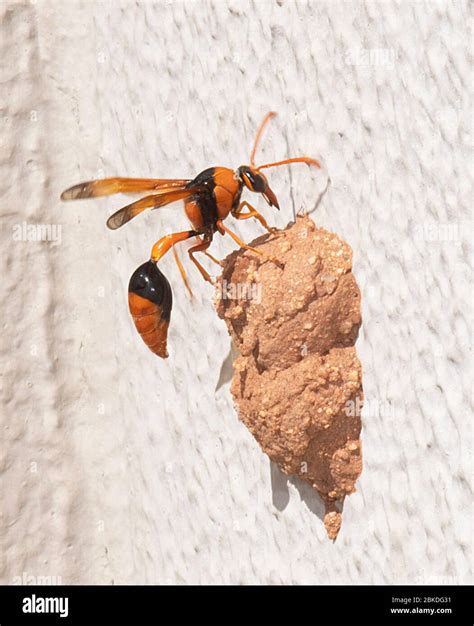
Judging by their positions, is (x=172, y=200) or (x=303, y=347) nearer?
Answer: (x=303, y=347)

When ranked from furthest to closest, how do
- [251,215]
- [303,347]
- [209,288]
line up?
[209,288], [251,215], [303,347]

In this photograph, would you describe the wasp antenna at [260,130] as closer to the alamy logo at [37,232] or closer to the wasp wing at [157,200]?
the wasp wing at [157,200]

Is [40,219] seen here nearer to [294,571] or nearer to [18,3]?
[18,3]

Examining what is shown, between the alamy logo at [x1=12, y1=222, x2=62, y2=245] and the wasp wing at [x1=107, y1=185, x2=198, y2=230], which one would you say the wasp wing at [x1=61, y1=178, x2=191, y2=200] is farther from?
the alamy logo at [x1=12, y1=222, x2=62, y2=245]
